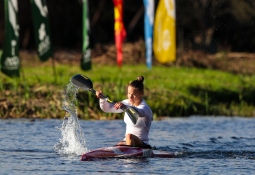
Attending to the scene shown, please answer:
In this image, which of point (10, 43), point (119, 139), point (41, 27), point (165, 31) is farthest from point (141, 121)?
point (165, 31)

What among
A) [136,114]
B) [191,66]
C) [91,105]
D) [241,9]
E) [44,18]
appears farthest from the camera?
[241,9]

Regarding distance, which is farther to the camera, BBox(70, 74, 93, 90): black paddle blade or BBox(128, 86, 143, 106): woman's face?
BBox(70, 74, 93, 90): black paddle blade

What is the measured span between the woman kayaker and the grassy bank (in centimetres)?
586

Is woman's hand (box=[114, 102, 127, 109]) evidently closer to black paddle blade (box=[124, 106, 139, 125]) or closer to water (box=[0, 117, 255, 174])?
black paddle blade (box=[124, 106, 139, 125])

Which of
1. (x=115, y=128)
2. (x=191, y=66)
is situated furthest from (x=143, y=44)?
(x=115, y=128)

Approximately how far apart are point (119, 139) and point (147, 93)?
530 cm

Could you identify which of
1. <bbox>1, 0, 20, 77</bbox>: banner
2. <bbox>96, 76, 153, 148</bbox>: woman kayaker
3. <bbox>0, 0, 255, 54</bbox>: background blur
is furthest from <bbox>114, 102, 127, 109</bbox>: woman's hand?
<bbox>0, 0, 255, 54</bbox>: background blur

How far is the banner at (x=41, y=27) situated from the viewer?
68.2ft

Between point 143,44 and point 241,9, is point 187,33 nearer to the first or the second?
point 241,9

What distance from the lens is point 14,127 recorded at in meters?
17.1

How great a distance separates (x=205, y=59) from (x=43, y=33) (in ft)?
38.2

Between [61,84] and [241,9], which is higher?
[241,9]

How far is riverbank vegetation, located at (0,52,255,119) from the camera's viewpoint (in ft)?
63.4

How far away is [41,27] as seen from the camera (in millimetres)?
20953
